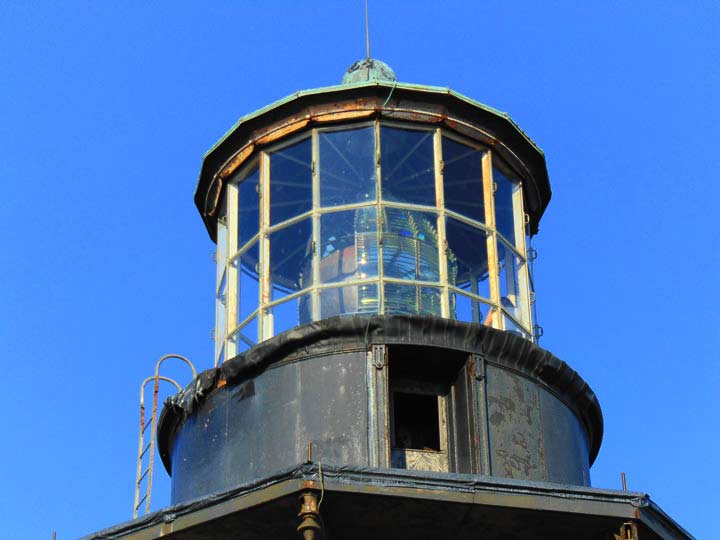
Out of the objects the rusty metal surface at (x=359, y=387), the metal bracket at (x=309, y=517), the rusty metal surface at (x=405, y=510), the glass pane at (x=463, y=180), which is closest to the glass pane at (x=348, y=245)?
the glass pane at (x=463, y=180)

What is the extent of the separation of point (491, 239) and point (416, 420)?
9.65 ft

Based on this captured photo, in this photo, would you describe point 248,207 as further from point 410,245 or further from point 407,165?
point 410,245

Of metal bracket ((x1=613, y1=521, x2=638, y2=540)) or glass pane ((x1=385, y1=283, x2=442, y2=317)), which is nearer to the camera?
metal bracket ((x1=613, y1=521, x2=638, y2=540))

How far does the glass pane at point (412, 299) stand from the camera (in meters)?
19.2

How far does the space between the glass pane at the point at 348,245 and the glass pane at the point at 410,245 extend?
157 mm

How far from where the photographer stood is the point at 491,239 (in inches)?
805

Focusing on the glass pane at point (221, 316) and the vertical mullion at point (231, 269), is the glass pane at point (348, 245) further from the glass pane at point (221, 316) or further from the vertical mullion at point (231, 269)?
the glass pane at point (221, 316)

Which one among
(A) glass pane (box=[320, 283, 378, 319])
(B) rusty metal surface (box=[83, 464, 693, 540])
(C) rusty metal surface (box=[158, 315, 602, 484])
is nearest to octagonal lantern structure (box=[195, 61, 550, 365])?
(A) glass pane (box=[320, 283, 378, 319])

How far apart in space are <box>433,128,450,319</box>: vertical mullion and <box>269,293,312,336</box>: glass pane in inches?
61.6

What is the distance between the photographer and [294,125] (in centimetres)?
2059

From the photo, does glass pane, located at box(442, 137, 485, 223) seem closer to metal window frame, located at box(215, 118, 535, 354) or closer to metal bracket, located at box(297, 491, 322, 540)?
metal window frame, located at box(215, 118, 535, 354)

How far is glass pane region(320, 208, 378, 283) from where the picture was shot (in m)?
19.5

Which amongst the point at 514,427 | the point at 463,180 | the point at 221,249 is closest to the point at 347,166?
the point at 463,180

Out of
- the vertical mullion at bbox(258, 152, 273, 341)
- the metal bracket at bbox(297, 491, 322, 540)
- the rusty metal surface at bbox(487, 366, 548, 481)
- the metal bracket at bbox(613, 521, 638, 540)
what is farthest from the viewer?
the vertical mullion at bbox(258, 152, 273, 341)
